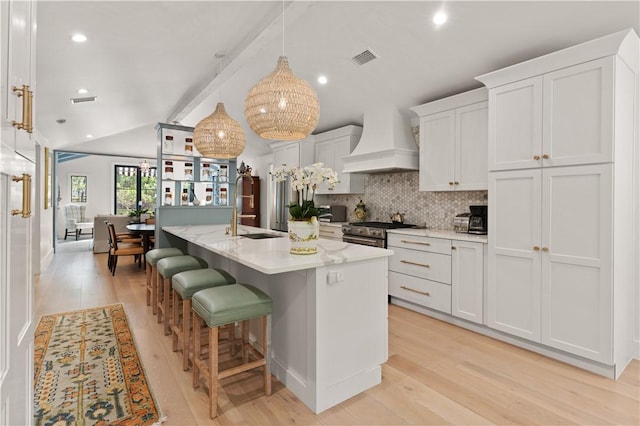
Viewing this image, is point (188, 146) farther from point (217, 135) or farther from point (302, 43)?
point (302, 43)

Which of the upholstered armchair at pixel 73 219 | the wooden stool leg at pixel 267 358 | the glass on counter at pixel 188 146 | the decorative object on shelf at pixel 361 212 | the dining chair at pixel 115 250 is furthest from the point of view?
the upholstered armchair at pixel 73 219

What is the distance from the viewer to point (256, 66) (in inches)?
161

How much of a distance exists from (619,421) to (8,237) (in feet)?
9.84

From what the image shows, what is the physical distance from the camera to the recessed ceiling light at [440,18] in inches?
108

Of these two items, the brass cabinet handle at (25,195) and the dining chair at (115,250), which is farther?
the dining chair at (115,250)

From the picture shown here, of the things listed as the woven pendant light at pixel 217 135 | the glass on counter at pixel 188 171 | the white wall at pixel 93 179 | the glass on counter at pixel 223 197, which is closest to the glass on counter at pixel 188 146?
the glass on counter at pixel 188 171

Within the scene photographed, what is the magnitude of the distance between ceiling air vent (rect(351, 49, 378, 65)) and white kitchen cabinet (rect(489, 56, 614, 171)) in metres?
1.28

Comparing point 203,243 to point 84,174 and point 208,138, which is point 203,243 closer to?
point 208,138

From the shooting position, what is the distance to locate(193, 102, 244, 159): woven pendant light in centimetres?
328

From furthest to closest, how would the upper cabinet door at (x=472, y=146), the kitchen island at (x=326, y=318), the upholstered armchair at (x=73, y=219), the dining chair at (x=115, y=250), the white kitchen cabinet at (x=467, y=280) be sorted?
1. the upholstered armchair at (x=73, y=219)
2. the dining chair at (x=115, y=250)
3. the upper cabinet door at (x=472, y=146)
4. the white kitchen cabinet at (x=467, y=280)
5. the kitchen island at (x=326, y=318)

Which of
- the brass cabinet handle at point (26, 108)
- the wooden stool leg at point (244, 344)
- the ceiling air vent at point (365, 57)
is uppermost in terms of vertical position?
the ceiling air vent at point (365, 57)

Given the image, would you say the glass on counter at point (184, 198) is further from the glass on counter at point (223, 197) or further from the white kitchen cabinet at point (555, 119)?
the white kitchen cabinet at point (555, 119)

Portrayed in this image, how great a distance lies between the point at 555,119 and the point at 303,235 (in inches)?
85.6

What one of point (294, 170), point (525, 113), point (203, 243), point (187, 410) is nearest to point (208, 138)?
point (203, 243)
